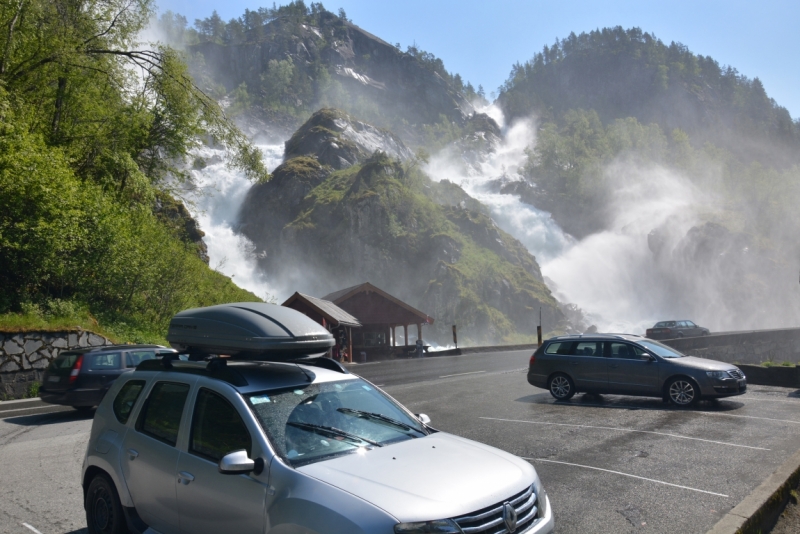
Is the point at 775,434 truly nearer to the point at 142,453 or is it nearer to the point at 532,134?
the point at 142,453

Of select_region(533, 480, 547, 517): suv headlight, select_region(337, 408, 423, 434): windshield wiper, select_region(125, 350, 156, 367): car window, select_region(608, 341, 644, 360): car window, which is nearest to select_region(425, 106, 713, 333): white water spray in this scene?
select_region(608, 341, 644, 360): car window

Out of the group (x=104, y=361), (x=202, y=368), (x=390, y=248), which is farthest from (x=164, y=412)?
(x=390, y=248)

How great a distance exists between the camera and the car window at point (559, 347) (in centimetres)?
1457

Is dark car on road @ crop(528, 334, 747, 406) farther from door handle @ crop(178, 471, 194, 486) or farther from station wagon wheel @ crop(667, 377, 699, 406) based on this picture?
door handle @ crop(178, 471, 194, 486)

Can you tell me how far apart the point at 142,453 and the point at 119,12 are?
22.4 m

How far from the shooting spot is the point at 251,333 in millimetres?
4496

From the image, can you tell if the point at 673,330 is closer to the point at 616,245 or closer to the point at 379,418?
the point at 379,418

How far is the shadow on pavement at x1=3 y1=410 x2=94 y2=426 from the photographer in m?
12.6

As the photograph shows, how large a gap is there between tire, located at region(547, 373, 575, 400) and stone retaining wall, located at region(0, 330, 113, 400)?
14211 mm

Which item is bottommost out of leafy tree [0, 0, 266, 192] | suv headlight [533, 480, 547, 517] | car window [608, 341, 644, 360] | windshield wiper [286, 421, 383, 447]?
suv headlight [533, 480, 547, 517]

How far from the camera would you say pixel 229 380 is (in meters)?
4.35

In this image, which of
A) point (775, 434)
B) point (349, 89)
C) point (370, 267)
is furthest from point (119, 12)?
point (349, 89)

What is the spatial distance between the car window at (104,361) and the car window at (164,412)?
9.62 meters

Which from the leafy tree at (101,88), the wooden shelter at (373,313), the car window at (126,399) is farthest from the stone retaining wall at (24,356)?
the wooden shelter at (373,313)
